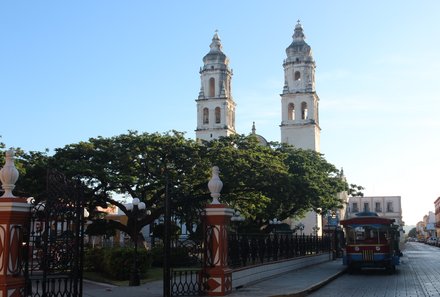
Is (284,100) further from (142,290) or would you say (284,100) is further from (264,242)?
(142,290)

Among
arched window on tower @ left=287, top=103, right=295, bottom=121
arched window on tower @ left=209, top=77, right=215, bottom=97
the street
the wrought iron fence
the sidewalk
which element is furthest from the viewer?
arched window on tower @ left=209, top=77, right=215, bottom=97

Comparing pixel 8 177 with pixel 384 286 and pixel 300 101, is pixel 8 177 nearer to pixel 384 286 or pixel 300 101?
pixel 384 286

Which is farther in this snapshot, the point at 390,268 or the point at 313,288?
the point at 390,268

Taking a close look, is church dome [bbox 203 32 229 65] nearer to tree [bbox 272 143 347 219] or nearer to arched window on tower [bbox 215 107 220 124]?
arched window on tower [bbox 215 107 220 124]

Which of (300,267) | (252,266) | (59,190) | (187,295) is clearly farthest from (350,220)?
(59,190)

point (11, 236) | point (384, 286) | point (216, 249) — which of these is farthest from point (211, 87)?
point (11, 236)

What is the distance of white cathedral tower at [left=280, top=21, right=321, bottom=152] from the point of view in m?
64.4

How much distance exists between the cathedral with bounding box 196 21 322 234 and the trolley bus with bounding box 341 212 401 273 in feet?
128

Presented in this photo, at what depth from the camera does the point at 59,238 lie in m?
11.7

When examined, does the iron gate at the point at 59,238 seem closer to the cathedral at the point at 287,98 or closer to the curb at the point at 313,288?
the curb at the point at 313,288

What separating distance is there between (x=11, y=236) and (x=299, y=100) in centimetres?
5667

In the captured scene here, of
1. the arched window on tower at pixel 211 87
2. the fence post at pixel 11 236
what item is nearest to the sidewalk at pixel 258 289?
the fence post at pixel 11 236

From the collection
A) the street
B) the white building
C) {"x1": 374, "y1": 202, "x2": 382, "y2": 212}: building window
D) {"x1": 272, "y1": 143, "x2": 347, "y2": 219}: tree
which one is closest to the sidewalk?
the street

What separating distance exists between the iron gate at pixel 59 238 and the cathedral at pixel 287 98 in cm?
5306
